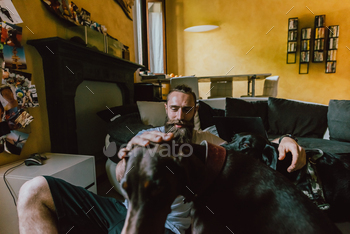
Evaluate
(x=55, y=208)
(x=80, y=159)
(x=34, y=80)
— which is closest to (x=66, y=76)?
(x=34, y=80)

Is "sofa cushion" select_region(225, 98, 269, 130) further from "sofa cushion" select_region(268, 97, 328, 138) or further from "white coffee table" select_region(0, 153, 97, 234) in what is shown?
"white coffee table" select_region(0, 153, 97, 234)

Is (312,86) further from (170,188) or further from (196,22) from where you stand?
(170,188)

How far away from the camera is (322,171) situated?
0.82 meters

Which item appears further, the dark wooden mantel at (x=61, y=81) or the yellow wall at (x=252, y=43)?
the yellow wall at (x=252, y=43)

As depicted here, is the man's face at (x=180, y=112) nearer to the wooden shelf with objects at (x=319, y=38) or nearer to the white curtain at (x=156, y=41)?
the white curtain at (x=156, y=41)

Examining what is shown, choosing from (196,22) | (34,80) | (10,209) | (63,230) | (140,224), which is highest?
(196,22)

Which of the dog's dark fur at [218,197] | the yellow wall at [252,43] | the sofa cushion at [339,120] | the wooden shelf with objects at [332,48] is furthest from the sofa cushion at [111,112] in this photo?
the wooden shelf with objects at [332,48]

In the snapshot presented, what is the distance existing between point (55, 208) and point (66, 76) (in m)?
1.18

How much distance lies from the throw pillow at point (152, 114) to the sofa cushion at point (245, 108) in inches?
32.2

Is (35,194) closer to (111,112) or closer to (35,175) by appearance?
Result: (35,175)

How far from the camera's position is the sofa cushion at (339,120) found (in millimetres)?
2182

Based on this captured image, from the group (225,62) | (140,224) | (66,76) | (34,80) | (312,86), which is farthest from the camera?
(225,62)

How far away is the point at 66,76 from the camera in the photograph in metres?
1.66

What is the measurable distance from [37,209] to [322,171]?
48.3 inches
